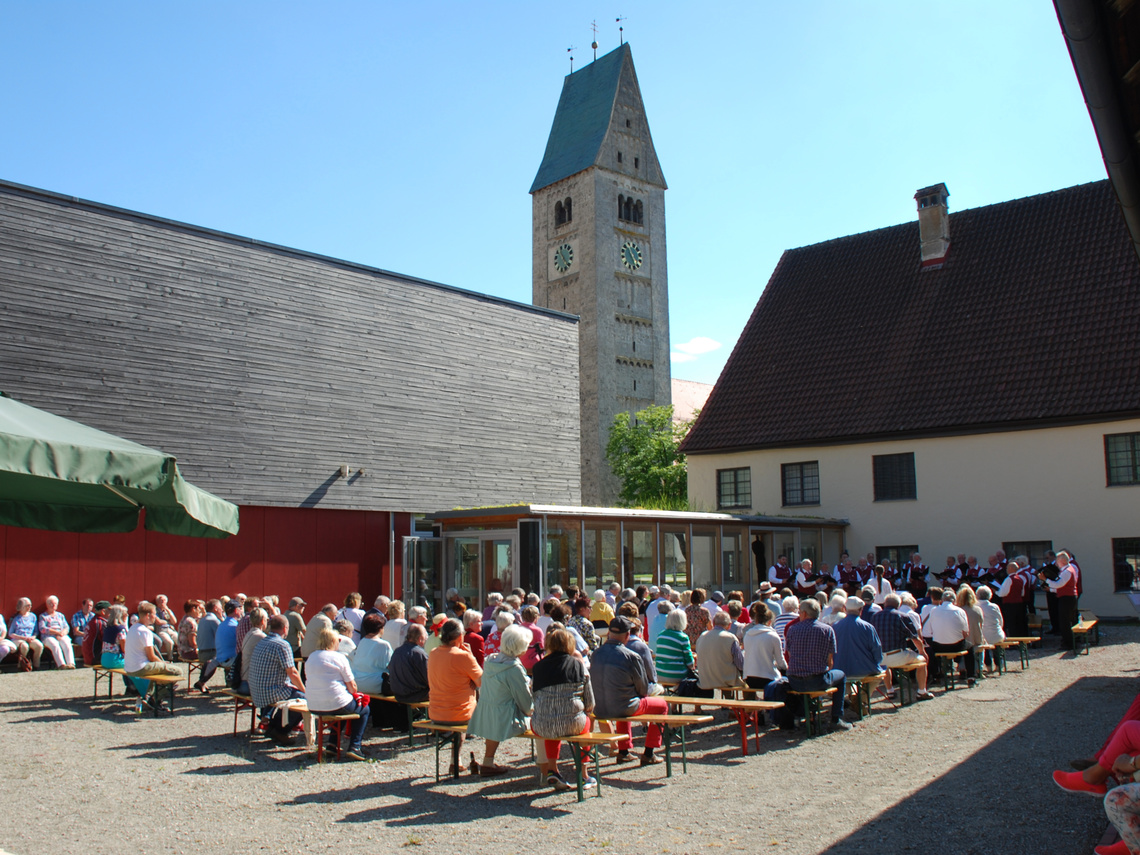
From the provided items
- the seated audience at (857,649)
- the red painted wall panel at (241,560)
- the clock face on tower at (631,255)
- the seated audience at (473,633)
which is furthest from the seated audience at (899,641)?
the clock face on tower at (631,255)

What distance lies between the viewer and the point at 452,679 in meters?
9.13

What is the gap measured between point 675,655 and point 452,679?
132 inches

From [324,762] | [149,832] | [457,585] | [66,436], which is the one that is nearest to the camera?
[66,436]

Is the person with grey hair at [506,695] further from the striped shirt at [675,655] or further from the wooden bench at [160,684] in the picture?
the wooden bench at [160,684]

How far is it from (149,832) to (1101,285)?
26655 millimetres

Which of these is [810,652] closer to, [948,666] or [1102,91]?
[948,666]

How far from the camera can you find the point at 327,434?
22.5 metres

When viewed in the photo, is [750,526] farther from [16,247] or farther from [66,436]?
[66,436]

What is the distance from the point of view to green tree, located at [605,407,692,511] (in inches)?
2335

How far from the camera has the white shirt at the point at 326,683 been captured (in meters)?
9.55

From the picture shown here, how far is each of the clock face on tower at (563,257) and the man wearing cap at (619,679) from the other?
2280 inches

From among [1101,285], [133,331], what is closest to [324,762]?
[133,331]

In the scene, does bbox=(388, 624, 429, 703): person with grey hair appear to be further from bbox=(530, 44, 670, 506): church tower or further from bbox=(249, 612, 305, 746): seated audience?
bbox=(530, 44, 670, 506): church tower

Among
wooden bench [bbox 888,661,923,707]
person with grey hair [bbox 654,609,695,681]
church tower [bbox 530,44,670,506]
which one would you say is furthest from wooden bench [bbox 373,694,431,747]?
Answer: church tower [bbox 530,44,670,506]
